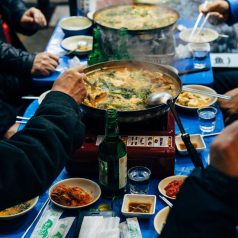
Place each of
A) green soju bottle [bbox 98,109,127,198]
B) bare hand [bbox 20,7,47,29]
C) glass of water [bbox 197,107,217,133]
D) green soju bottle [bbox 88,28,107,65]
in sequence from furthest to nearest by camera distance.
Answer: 1. bare hand [bbox 20,7,47,29]
2. green soju bottle [bbox 88,28,107,65]
3. glass of water [bbox 197,107,217,133]
4. green soju bottle [bbox 98,109,127,198]

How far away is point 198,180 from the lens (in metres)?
1.30

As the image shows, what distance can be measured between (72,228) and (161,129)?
2.25 ft

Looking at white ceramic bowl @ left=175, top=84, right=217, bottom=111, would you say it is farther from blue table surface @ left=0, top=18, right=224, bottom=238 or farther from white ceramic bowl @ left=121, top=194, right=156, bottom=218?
white ceramic bowl @ left=121, top=194, right=156, bottom=218

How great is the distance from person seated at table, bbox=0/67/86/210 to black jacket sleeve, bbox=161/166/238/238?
56cm

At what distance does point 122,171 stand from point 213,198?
0.78 meters

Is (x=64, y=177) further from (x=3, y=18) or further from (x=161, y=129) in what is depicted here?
(x=3, y=18)

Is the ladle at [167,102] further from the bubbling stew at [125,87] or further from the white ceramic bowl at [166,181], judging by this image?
the white ceramic bowl at [166,181]

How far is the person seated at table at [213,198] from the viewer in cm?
122

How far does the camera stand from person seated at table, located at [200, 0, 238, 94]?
3.71m

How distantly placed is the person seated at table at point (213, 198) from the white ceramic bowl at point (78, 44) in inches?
91.7

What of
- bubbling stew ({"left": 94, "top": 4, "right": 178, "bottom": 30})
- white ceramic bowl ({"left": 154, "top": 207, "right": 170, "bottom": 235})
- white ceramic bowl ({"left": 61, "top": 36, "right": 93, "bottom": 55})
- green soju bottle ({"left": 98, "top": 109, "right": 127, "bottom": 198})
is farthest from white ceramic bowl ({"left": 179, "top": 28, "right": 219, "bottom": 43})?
white ceramic bowl ({"left": 154, "top": 207, "right": 170, "bottom": 235})

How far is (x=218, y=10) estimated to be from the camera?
374 cm

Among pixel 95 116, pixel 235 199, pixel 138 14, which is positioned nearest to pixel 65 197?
pixel 95 116

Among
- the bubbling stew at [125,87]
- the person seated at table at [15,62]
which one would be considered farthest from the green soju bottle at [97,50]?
the bubbling stew at [125,87]
